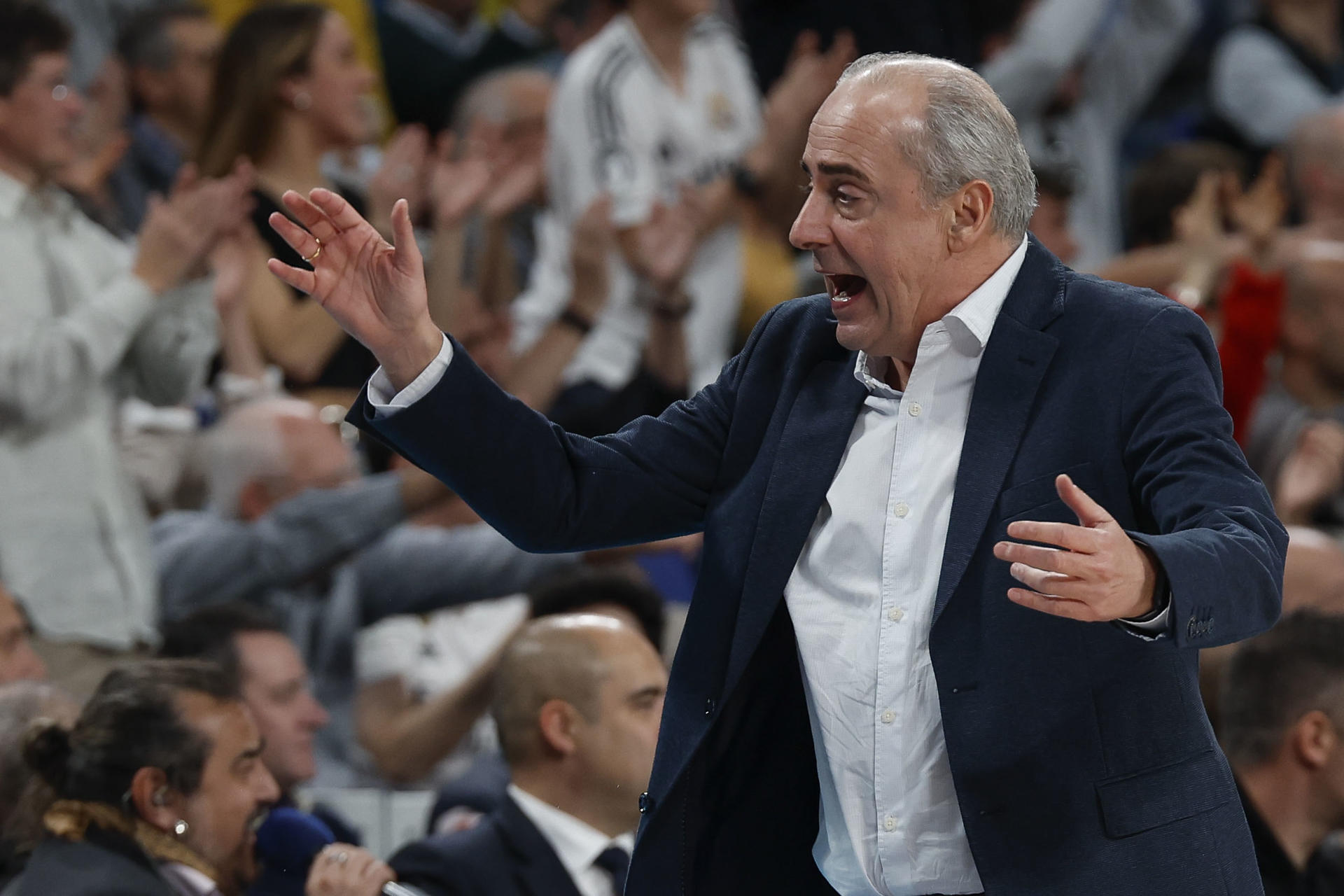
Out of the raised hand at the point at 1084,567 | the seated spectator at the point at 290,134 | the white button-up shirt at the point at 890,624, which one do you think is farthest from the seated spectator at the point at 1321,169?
the raised hand at the point at 1084,567

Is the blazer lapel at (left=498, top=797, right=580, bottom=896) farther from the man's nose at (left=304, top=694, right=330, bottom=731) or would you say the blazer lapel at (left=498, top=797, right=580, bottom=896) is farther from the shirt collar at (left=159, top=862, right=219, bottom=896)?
the man's nose at (left=304, top=694, right=330, bottom=731)

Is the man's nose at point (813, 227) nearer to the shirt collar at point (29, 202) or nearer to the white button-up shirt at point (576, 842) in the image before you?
the white button-up shirt at point (576, 842)

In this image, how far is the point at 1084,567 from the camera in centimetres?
155

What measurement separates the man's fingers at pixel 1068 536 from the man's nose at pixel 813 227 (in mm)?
523

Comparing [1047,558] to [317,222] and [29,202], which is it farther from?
[29,202]

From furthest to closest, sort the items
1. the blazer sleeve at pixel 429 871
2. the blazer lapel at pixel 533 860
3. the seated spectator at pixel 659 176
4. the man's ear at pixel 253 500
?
the seated spectator at pixel 659 176
the man's ear at pixel 253 500
the blazer lapel at pixel 533 860
the blazer sleeve at pixel 429 871

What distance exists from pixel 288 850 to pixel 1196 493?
72.5 inches

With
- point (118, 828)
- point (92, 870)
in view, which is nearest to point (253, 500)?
point (118, 828)

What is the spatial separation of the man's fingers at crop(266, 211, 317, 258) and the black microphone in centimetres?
133

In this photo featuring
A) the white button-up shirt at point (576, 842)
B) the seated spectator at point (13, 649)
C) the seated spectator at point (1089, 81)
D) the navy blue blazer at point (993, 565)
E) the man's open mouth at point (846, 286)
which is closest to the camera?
the navy blue blazer at point (993, 565)

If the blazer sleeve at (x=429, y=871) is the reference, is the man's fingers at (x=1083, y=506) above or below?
above

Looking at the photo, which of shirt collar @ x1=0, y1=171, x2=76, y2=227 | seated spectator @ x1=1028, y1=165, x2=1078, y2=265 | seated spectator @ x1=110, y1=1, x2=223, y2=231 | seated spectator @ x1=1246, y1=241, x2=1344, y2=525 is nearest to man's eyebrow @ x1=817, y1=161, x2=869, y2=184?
shirt collar @ x1=0, y1=171, x2=76, y2=227

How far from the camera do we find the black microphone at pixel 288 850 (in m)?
2.97

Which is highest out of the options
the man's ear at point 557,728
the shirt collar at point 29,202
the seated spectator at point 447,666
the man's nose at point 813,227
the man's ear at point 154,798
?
the man's nose at point 813,227
